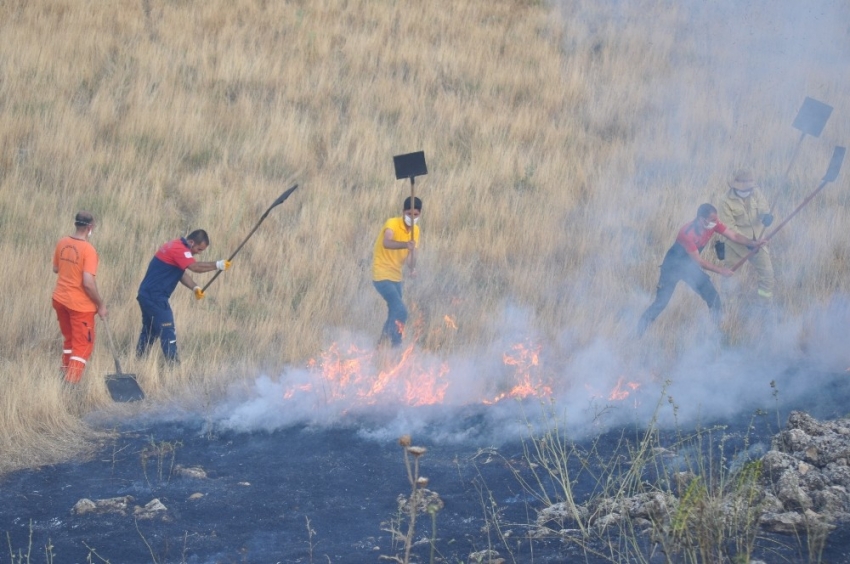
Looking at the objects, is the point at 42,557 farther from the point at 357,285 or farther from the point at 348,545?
the point at 357,285

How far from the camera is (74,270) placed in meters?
7.83

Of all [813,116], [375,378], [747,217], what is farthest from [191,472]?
[813,116]

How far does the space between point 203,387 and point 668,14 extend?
42.8 feet

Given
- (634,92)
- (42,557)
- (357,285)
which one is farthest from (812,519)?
(634,92)

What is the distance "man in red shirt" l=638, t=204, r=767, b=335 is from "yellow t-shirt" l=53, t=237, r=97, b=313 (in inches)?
193

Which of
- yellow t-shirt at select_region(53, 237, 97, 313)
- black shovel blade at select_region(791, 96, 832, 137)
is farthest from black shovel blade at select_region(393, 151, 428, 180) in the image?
black shovel blade at select_region(791, 96, 832, 137)

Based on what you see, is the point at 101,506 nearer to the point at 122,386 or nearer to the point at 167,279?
the point at 122,386

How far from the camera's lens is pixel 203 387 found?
317 inches

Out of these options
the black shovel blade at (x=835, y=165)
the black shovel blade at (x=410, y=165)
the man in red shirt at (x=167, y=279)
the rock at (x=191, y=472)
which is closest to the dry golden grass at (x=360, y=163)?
the man in red shirt at (x=167, y=279)

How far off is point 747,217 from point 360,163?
5.76 m

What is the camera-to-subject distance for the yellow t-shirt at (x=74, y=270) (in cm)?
782

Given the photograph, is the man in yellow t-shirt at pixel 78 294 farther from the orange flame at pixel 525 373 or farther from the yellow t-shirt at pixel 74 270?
the orange flame at pixel 525 373

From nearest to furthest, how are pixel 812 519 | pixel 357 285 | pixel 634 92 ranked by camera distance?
pixel 812 519 < pixel 357 285 < pixel 634 92

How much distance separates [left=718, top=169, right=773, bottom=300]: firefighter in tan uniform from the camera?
9.22 meters
